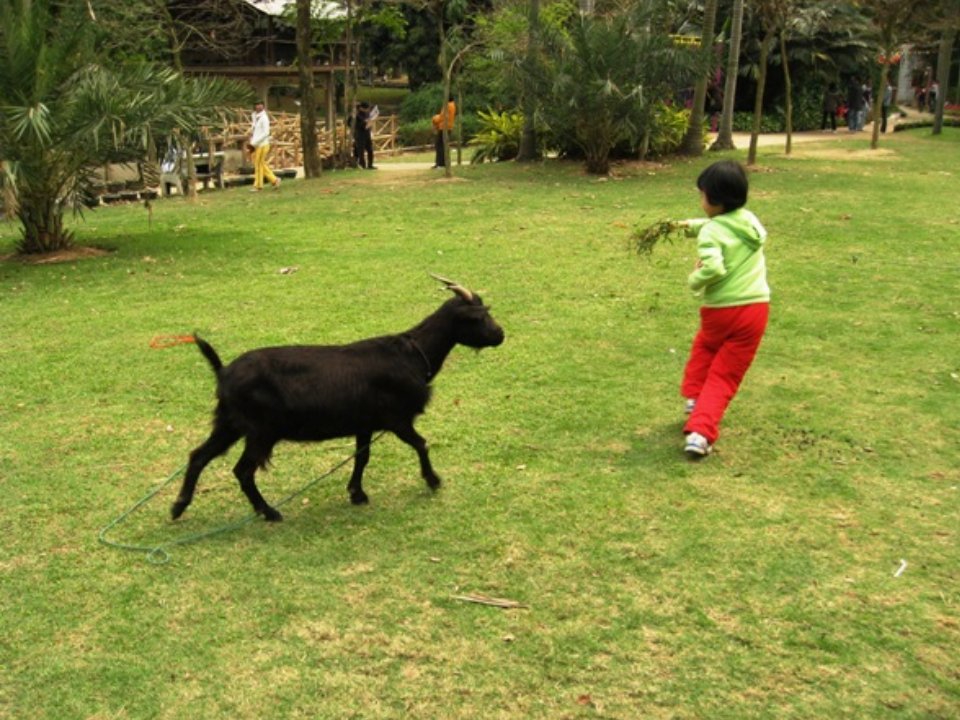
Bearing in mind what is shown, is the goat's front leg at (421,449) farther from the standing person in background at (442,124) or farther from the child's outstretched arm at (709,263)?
the standing person in background at (442,124)

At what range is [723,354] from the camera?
18.7 feet

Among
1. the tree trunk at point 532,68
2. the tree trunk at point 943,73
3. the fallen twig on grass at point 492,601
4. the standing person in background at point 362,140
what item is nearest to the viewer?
the fallen twig on grass at point 492,601

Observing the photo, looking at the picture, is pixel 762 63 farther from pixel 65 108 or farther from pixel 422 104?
pixel 422 104

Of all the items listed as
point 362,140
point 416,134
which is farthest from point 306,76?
point 416,134

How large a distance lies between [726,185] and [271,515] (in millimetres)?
3004

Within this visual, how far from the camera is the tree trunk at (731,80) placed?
72.9ft

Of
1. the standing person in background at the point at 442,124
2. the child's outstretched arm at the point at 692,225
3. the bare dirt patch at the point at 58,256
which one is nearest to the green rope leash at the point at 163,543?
the child's outstretched arm at the point at 692,225

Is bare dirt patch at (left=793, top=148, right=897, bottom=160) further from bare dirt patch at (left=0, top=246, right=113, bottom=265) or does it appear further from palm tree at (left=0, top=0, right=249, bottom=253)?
bare dirt patch at (left=0, top=246, right=113, bottom=265)

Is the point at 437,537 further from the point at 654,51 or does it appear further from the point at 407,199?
the point at 654,51

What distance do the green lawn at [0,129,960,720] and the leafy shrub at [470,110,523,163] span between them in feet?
43.7

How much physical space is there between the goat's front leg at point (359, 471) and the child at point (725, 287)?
6.02 ft

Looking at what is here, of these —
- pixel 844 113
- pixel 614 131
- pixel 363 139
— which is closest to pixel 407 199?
pixel 614 131

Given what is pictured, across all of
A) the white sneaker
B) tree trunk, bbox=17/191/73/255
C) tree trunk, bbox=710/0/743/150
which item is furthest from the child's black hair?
tree trunk, bbox=710/0/743/150

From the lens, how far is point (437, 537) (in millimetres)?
4809
